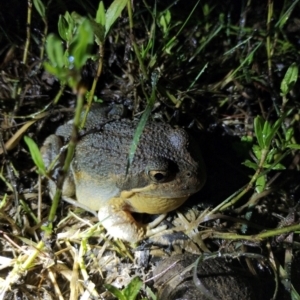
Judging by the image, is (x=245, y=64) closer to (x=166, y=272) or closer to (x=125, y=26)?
(x=125, y=26)

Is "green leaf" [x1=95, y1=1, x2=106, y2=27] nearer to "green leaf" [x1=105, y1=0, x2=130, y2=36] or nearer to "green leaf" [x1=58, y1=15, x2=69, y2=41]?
"green leaf" [x1=105, y1=0, x2=130, y2=36]

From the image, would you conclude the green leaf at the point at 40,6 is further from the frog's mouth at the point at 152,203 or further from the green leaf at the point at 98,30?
the frog's mouth at the point at 152,203

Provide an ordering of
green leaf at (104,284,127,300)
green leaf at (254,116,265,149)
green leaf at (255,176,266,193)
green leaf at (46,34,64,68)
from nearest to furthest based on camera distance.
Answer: green leaf at (46,34,64,68) → green leaf at (104,284,127,300) → green leaf at (254,116,265,149) → green leaf at (255,176,266,193)

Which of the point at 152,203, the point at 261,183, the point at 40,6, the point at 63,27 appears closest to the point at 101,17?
the point at 63,27

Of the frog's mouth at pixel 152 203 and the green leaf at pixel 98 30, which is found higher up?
the green leaf at pixel 98 30

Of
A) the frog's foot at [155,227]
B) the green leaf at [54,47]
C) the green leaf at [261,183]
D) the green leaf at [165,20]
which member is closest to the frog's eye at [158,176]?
the frog's foot at [155,227]

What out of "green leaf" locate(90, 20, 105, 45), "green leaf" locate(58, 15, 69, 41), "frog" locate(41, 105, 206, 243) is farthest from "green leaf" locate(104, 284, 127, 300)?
"green leaf" locate(58, 15, 69, 41)

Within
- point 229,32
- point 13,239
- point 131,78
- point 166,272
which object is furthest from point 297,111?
point 13,239
